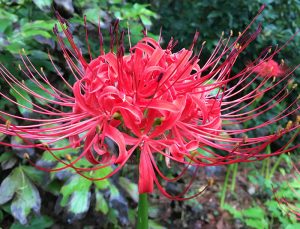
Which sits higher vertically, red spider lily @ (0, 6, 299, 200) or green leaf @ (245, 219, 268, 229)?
green leaf @ (245, 219, 268, 229)

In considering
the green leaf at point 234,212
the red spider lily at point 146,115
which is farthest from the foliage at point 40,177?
the green leaf at point 234,212

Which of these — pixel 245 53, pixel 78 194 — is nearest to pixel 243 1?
pixel 245 53

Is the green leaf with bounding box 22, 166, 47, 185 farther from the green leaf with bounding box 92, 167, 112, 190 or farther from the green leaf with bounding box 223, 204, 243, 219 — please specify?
Answer: the green leaf with bounding box 223, 204, 243, 219

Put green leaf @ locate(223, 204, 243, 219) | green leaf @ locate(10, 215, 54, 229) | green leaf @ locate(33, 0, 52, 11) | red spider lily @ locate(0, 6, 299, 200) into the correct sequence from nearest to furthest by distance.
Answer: red spider lily @ locate(0, 6, 299, 200)
green leaf @ locate(33, 0, 52, 11)
green leaf @ locate(10, 215, 54, 229)
green leaf @ locate(223, 204, 243, 219)

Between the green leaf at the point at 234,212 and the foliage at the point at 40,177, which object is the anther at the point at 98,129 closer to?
the foliage at the point at 40,177

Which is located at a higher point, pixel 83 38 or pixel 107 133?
pixel 83 38

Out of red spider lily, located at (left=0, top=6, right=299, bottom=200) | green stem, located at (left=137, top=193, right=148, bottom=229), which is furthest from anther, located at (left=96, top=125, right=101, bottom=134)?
green stem, located at (left=137, top=193, right=148, bottom=229)

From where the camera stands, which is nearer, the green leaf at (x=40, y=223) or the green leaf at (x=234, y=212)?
the green leaf at (x=40, y=223)

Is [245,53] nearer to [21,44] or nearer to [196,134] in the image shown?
[21,44]

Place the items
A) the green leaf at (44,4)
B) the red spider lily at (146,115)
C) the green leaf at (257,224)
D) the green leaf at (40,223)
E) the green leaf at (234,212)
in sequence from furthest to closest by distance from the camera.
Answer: the green leaf at (234,212) → the green leaf at (257,224) → the green leaf at (40,223) → the green leaf at (44,4) → the red spider lily at (146,115)
